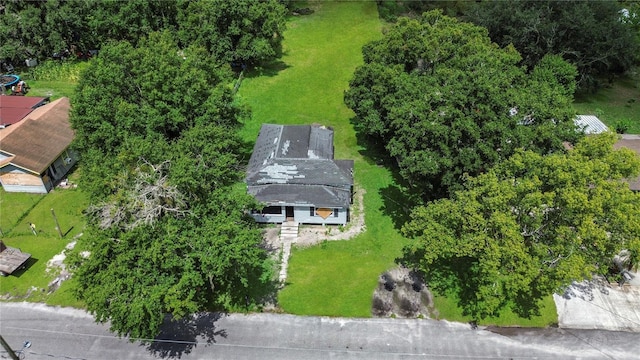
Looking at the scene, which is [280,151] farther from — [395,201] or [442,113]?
[442,113]

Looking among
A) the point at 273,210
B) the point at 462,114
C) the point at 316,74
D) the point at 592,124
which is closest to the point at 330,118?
the point at 316,74

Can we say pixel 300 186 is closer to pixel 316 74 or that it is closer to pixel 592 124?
pixel 316 74

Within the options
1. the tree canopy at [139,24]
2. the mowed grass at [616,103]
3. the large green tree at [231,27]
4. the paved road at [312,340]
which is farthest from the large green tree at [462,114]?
the tree canopy at [139,24]

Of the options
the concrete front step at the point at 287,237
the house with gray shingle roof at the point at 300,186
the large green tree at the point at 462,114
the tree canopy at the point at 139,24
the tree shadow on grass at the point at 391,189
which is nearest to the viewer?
the large green tree at the point at 462,114

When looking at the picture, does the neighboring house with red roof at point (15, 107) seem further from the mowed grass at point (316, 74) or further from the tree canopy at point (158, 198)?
the mowed grass at point (316, 74)

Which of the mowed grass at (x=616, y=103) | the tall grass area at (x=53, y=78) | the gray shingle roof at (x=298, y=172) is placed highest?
the mowed grass at (x=616, y=103)

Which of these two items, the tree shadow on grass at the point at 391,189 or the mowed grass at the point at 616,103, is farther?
the mowed grass at the point at 616,103

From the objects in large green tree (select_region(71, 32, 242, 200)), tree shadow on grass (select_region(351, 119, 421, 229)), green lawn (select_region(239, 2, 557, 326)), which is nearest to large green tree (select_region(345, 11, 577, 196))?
tree shadow on grass (select_region(351, 119, 421, 229))

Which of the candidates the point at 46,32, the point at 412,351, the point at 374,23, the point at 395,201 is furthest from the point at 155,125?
the point at 374,23
